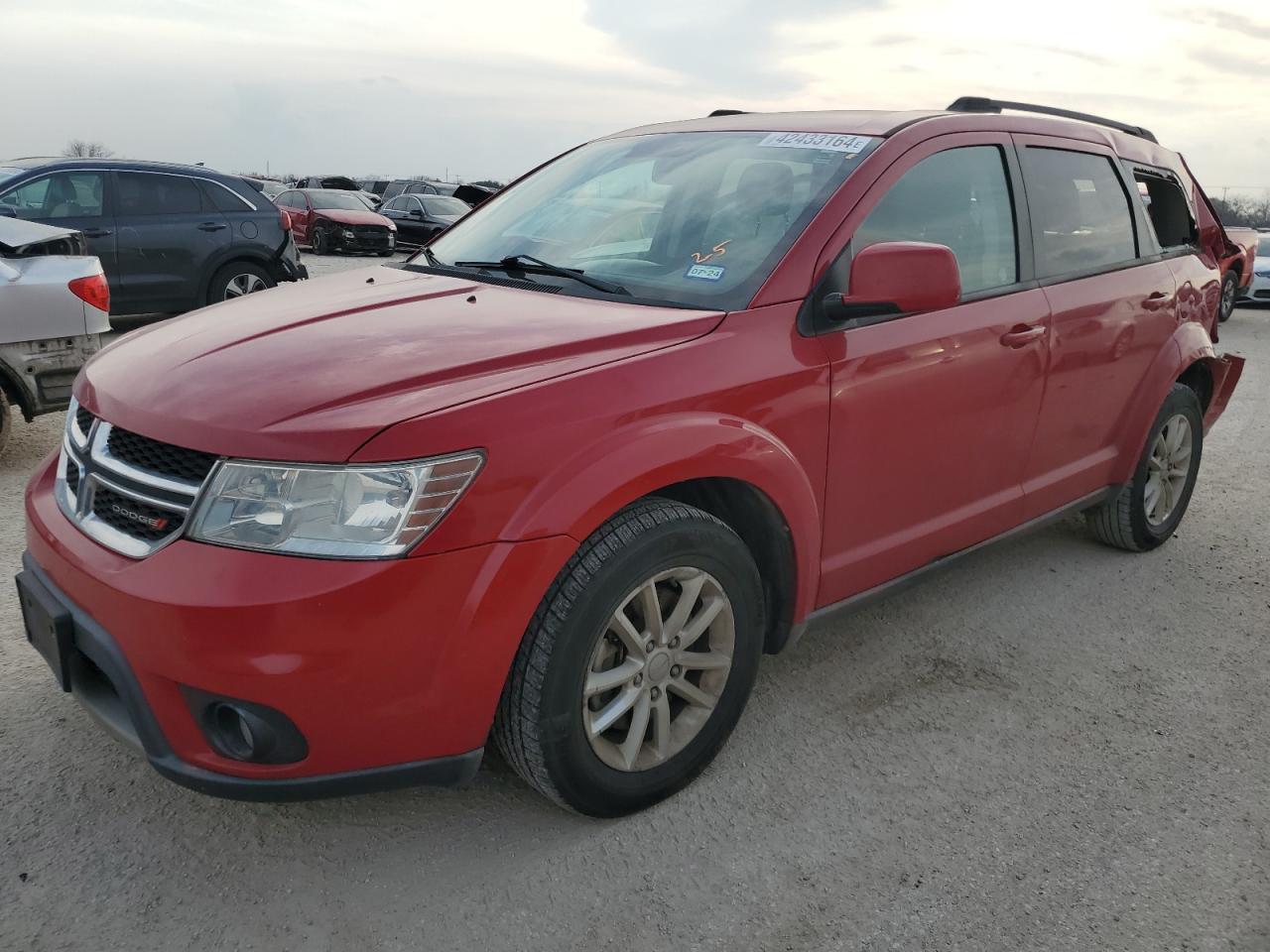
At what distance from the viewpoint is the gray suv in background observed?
8500 mm

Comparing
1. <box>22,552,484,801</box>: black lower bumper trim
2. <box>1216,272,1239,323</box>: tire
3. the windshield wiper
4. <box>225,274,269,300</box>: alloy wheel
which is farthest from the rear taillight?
<box>1216,272,1239,323</box>: tire

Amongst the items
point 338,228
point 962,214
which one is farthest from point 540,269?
point 338,228

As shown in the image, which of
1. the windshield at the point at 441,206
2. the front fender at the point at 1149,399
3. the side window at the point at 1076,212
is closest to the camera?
the side window at the point at 1076,212

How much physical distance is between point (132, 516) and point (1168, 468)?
403 centimetres

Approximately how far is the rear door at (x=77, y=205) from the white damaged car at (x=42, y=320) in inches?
142

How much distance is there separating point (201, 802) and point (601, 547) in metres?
1.23

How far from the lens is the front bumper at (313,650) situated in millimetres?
1972

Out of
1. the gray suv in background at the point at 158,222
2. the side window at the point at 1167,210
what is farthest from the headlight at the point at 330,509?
the gray suv in background at the point at 158,222

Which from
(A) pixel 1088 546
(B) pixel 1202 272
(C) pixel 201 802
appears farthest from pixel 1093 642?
(C) pixel 201 802

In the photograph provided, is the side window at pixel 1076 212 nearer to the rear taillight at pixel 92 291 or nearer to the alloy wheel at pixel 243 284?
the rear taillight at pixel 92 291

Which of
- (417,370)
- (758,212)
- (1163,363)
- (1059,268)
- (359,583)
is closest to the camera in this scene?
(359,583)

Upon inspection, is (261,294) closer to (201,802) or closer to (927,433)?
(201,802)

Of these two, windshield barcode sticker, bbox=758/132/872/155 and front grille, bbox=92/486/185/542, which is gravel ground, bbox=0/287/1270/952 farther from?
windshield barcode sticker, bbox=758/132/872/155

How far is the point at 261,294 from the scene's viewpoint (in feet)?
10.4
